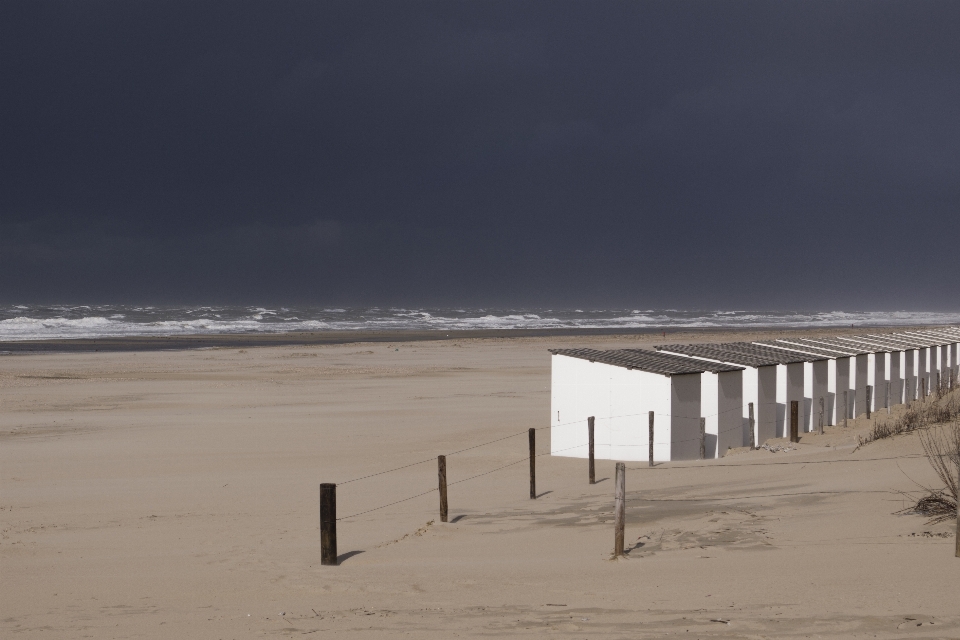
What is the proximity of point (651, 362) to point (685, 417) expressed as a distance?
1321mm

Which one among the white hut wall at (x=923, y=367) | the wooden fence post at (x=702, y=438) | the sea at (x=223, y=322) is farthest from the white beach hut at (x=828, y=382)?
the sea at (x=223, y=322)

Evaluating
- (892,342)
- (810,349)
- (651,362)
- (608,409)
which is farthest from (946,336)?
(608,409)

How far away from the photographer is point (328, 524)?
10.3m

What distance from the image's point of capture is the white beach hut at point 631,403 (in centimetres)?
1700

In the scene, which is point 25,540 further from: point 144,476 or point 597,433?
point 597,433

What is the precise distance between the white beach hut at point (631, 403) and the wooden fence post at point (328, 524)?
8.02 meters

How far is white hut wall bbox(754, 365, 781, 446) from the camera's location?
64.3 feet

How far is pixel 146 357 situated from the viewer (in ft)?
155

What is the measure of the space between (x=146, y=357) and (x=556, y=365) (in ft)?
112

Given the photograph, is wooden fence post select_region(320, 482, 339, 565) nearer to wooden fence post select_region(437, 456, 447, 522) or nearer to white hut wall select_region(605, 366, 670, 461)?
wooden fence post select_region(437, 456, 447, 522)

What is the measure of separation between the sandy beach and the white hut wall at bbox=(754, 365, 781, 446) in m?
1.15

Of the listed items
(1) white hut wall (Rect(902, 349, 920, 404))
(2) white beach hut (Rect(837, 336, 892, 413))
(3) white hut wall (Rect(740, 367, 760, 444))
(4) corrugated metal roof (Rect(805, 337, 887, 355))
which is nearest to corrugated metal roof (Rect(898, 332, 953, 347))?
(1) white hut wall (Rect(902, 349, 920, 404))

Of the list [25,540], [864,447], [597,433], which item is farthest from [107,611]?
[864,447]

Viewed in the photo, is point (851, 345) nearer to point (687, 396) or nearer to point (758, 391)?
point (758, 391)
